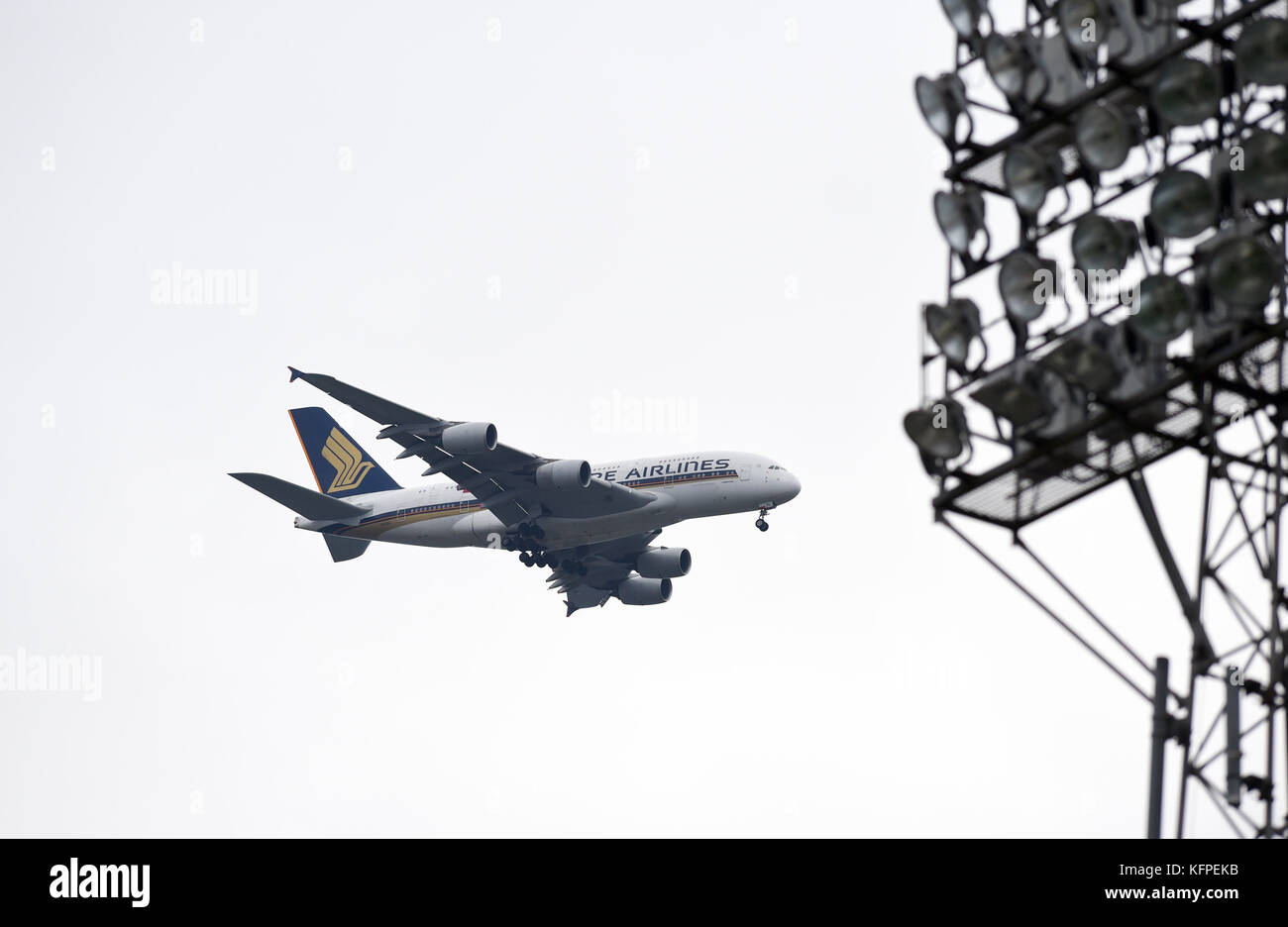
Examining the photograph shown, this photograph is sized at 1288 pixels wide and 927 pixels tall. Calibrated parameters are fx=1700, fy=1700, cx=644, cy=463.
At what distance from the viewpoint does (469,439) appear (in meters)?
62.2

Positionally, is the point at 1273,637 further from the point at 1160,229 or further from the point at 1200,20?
the point at 1200,20

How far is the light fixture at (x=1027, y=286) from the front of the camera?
20500 millimetres

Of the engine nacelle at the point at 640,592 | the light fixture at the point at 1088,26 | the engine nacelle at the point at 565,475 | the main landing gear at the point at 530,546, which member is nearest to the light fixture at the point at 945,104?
the light fixture at the point at 1088,26

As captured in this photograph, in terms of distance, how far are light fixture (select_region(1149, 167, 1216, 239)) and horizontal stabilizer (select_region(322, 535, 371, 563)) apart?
6017 centimetres

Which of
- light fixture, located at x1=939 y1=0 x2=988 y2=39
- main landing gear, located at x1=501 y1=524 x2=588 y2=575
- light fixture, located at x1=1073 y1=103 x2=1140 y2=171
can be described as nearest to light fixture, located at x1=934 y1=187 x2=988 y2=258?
light fixture, located at x1=1073 y1=103 x2=1140 y2=171

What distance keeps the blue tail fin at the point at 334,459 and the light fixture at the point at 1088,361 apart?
60.1 meters

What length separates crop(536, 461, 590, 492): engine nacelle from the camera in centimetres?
6450

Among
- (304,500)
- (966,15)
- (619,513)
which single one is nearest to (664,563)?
(619,513)

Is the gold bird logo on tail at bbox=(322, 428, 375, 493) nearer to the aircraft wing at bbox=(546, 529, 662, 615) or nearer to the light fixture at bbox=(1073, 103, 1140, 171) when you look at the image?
A: the aircraft wing at bbox=(546, 529, 662, 615)

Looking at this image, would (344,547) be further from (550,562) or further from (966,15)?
(966,15)

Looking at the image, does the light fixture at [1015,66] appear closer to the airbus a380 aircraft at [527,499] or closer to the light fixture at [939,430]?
the light fixture at [939,430]
